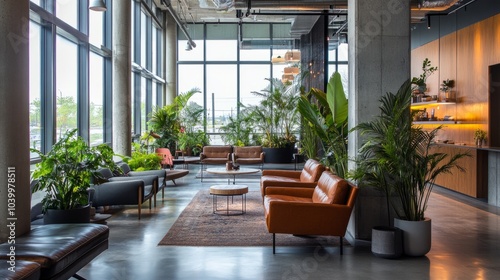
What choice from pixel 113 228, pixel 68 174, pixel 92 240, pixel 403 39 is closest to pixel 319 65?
pixel 403 39

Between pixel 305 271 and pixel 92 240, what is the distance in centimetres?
200

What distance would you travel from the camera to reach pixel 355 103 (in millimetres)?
5836

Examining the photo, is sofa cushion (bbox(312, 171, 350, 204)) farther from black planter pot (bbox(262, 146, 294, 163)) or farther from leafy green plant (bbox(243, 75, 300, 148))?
black planter pot (bbox(262, 146, 294, 163))

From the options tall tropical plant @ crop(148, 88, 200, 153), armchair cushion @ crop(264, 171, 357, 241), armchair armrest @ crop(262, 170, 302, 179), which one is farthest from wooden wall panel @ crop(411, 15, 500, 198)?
tall tropical plant @ crop(148, 88, 200, 153)

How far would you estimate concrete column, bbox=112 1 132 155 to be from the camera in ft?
33.6

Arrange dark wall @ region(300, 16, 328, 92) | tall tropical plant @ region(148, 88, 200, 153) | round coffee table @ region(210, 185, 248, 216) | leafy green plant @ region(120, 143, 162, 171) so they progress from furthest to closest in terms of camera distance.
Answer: tall tropical plant @ region(148, 88, 200, 153), dark wall @ region(300, 16, 328, 92), leafy green plant @ region(120, 143, 162, 171), round coffee table @ region(210, 185, 248, 216)

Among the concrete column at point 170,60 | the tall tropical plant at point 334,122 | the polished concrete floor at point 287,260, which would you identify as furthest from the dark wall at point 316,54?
the polished concrete floor at point 287,260

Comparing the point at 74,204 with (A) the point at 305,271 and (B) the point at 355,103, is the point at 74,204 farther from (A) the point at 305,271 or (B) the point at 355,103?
(B) the point at 355,103

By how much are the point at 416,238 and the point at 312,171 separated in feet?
7.95

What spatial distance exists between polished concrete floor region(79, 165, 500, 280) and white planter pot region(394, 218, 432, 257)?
0.09m

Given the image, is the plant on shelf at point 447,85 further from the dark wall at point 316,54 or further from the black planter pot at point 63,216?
the black planter pot at point 63,216

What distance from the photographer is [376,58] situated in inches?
229

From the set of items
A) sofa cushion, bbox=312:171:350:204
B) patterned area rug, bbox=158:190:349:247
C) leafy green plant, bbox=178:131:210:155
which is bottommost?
patterned area rug, bbox=158:190:349:247

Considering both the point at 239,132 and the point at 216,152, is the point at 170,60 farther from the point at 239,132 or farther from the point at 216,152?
the point at 216,152
